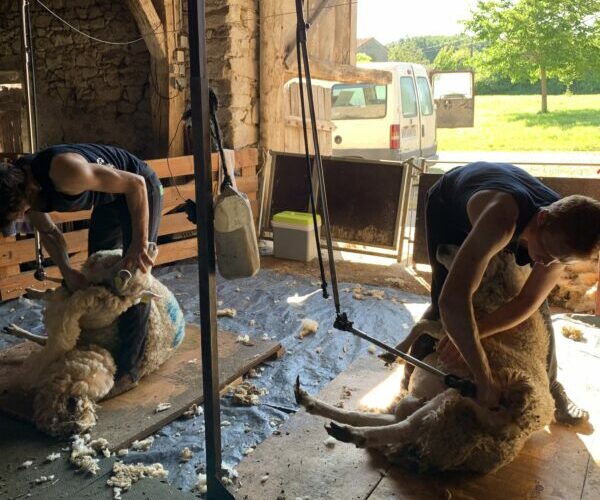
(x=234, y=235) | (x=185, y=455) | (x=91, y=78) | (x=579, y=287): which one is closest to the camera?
(x=234, y=235)

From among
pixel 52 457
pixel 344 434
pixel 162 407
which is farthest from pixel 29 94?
pixel 344 434

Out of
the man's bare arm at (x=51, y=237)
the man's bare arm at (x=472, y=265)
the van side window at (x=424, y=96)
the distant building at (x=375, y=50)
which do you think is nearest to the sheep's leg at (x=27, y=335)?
the man's bare arm at (x=51, y=237)

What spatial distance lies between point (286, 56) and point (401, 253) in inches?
105

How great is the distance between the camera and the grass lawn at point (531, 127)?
43.1ft

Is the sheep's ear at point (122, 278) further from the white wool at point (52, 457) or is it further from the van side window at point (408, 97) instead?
the van side window at point (408, 97)

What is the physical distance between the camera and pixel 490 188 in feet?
7.07

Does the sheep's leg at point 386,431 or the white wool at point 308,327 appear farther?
the white wool at point 308,327

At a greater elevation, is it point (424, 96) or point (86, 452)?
point (424, 96)

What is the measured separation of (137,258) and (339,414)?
1.41m

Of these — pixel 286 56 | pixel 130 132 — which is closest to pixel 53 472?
pixel 130 132

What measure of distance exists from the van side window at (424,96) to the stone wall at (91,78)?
5462mm

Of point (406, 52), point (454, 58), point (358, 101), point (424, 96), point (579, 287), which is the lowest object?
point (579, 287)

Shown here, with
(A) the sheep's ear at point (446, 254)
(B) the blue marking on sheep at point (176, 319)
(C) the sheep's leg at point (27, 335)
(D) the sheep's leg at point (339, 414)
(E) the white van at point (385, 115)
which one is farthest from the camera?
(E) the white van at point (385, 115)

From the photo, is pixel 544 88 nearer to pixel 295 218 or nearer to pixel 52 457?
pixel 295 218
